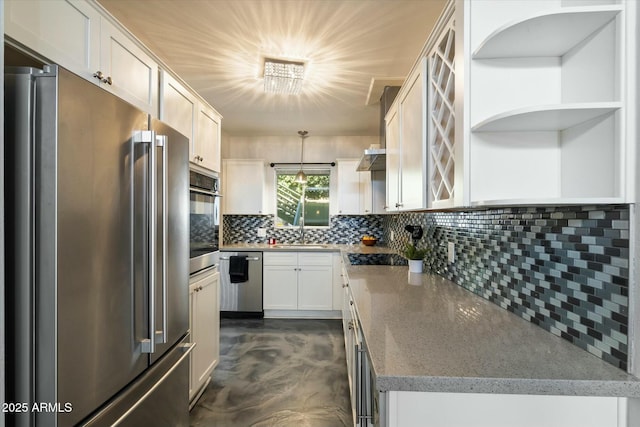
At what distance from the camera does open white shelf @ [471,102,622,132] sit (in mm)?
777

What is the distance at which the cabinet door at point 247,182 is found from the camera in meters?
4.37

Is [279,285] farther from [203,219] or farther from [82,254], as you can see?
[82,254]

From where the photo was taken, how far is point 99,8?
1313mm

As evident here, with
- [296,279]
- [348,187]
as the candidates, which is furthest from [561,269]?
[348,187]

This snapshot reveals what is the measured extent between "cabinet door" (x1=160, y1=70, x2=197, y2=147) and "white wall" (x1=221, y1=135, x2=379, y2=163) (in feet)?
8.15

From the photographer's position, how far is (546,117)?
859 millimetres

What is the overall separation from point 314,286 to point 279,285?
17.4 inches

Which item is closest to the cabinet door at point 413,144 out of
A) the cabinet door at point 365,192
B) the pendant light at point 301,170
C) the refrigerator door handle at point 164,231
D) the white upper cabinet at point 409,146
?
the white upper cabinet at point 409,146

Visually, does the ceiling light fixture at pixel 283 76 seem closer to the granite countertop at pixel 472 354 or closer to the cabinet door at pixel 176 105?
the cabinet door at pixel 176 105

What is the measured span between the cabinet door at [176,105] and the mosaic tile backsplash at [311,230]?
2.53 m

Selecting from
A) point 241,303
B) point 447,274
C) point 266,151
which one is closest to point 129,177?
point 447,274

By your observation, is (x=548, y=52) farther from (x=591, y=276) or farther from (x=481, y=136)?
(x=591, y=276)

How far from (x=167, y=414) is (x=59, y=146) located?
3.98 feet

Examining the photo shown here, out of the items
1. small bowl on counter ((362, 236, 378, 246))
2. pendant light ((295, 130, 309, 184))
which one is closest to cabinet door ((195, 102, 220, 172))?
pendant light ((295, 130, 309, 184))
